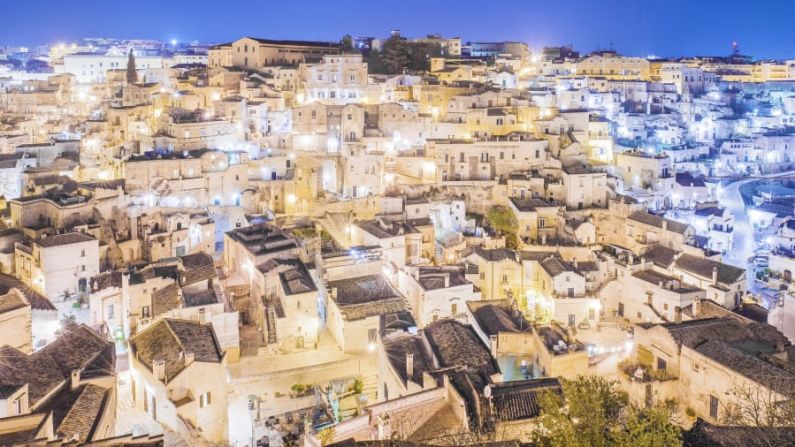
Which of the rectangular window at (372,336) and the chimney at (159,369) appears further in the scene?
the rectangular window at (372,336)

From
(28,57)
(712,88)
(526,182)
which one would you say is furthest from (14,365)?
(28,57)

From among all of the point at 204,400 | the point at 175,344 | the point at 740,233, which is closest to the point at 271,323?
the point at 175,344

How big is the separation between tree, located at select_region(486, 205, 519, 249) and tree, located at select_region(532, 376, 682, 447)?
55.7 ft

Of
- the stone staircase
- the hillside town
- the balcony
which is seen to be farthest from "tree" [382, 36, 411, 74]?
the balcony

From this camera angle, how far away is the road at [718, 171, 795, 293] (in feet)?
95.7

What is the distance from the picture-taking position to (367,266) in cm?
2262

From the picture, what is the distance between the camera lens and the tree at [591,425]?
32.9ft

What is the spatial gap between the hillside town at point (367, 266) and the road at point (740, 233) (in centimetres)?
19

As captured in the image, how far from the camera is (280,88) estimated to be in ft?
136

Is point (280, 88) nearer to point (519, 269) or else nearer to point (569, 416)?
point (519, 269)

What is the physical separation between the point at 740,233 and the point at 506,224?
15171 mm

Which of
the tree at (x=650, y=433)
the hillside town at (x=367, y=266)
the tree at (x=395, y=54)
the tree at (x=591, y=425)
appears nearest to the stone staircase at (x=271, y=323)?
the hillside town at (x=367, y=266)

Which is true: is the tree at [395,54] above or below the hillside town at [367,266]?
above

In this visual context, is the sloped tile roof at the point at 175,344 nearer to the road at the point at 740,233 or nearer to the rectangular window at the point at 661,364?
the rectangular window at the point at 661,364
